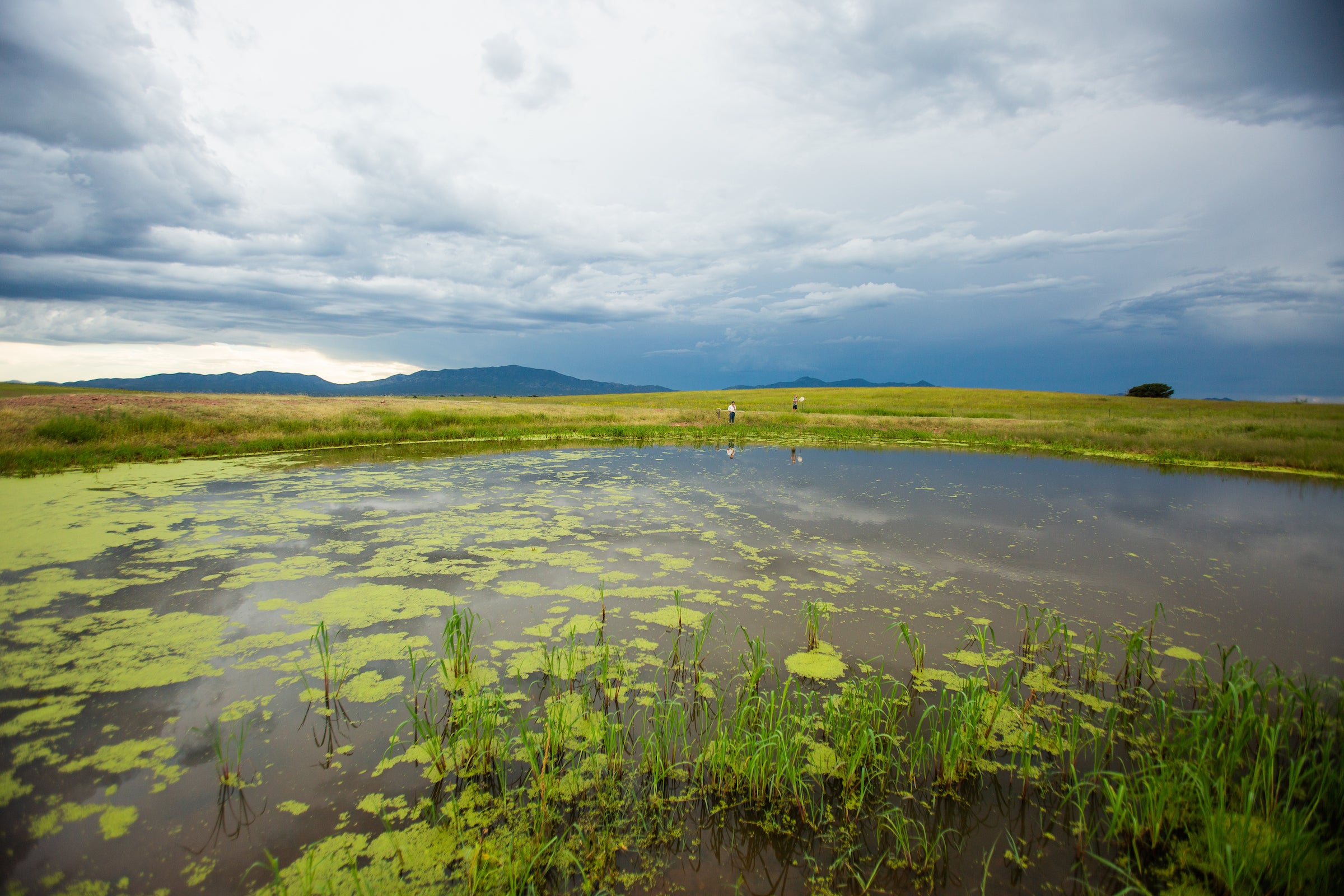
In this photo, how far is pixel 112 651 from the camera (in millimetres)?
4406

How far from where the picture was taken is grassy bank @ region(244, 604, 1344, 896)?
245 cm

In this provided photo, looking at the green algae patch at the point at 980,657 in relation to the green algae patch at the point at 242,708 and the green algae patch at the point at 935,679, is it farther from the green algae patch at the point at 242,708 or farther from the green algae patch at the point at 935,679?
the green algae patch at the point at 242,708

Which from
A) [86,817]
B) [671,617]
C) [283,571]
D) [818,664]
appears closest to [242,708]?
[86,817]

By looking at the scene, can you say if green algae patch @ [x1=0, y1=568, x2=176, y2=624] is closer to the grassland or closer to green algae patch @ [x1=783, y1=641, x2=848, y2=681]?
green algae patch @ [x1=783, y1=641, x2=848, y2=681]

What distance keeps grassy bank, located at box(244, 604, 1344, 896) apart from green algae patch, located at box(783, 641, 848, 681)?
137 mm

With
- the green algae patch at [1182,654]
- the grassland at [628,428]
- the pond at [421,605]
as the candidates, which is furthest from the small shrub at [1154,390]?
the green algae patch at [1182,654]

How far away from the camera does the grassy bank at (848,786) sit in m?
2.45

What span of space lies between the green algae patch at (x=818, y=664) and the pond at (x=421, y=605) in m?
0.03

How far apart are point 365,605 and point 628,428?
65.0 feet

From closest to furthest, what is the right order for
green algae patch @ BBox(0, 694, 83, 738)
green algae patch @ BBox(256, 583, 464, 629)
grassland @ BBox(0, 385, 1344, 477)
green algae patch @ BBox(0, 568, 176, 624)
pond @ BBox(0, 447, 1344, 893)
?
pond @ BBox(0, 447, 1344, 893)
green algae patch @ BBox(0, 694, 83, 738)
green algae patch @ BBox(256, 583, 464, 629)
green algae patch @ BBox(0, 568, 176, 624)
grassland @ BBox(0, 385, 1344, 477)

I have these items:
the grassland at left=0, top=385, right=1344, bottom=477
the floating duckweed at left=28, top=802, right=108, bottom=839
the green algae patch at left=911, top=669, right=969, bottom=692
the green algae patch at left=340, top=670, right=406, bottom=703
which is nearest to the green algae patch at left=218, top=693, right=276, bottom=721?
the green algae patch at left=340, top=670, right=406, bottom=703

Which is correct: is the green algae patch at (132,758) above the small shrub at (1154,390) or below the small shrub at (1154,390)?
below

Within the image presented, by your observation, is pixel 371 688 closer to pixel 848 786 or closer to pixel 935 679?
pixel 848 786

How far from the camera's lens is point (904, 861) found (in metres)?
2.56
